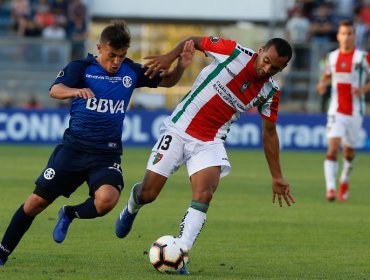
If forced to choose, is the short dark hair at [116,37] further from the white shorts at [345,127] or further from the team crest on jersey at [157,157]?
the white shorts at [345,127]

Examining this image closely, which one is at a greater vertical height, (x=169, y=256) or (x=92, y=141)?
(x=92, y=141)

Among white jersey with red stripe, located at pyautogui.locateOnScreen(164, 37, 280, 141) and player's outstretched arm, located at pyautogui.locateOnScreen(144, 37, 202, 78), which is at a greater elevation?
player's outstretched arm, located at pyautogui.locateOnScreen(144, 37, 202, 78)

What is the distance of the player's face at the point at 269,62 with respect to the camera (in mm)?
8852

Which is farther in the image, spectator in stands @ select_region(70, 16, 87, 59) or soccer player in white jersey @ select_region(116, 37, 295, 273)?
spectator in stands @ select_region(70, 16, 87, 59)

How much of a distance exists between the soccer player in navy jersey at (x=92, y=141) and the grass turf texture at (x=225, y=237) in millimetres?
467

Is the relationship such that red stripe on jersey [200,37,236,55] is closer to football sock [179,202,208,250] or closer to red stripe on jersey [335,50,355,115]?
football sock [179,202,208,250]

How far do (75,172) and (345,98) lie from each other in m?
8.45

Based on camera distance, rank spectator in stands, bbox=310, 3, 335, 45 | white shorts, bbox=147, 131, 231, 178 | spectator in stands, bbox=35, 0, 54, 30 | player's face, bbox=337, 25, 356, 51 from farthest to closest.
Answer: spectator in stands, bbox=310, 3, 335, 45 < spectator in stands, bbox=35, 0, 54, 30 < player's face, bbox=337, 25, 356, 51 < white shorts, bbox=147, 131, 231, 178

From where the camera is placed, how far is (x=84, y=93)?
839 cm

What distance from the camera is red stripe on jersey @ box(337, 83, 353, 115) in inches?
653

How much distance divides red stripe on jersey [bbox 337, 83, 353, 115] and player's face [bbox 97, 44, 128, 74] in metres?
8.11

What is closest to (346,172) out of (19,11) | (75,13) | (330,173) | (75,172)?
(330,173)

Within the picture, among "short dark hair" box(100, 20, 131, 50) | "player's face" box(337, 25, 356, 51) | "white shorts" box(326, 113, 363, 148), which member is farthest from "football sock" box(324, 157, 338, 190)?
"short dark hair" box(100, 20, 131, 50)

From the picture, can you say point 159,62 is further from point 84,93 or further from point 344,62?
point 344,62
